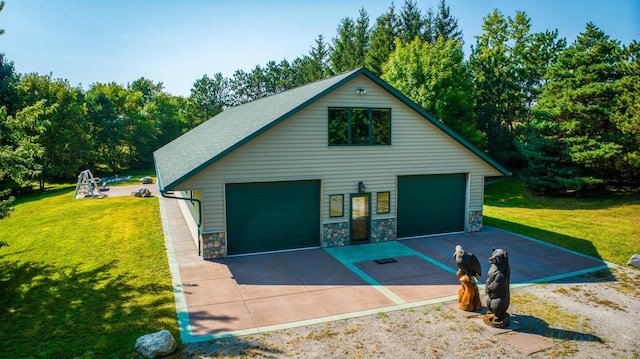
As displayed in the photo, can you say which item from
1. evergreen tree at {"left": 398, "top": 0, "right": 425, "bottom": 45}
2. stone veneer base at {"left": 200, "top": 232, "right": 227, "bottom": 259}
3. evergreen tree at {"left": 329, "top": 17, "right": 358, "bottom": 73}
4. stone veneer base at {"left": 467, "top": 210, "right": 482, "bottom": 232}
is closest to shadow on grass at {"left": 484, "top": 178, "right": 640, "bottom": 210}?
stone veneer base at {"left": 467, "top": 210, "right": 482, "bottom": 232}

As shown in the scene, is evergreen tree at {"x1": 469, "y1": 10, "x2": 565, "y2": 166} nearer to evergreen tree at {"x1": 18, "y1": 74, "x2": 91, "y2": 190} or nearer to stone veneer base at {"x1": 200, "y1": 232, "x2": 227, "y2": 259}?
stone veneer base at {"x1": 200, "y1": 232, "x2": 227, "y2": 259}

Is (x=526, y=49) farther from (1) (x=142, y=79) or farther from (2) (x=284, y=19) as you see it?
(1) (x=142, y=79)

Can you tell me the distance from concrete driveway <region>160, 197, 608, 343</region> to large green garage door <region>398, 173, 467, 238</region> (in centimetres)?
56

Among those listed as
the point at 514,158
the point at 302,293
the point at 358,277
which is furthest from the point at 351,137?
the point at 514,158

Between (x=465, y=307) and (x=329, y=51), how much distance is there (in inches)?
2019

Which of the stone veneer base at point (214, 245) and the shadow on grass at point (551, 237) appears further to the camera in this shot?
the shadow on grass at point (551, 237)

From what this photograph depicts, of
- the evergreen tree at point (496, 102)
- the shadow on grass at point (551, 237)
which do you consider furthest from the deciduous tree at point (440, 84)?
the shadow on grass at point (551, 237)

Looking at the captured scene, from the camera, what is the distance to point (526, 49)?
120ft

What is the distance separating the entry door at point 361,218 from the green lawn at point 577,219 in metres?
6.37

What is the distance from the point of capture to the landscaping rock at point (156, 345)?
21.3ft

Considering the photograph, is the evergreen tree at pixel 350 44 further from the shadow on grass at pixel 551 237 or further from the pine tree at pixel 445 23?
the shadow on grass at pixel 551 237

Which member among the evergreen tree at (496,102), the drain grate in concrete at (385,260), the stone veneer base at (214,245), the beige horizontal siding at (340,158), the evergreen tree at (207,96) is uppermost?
the evergreen tree at (207,96)

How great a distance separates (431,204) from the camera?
14.6m

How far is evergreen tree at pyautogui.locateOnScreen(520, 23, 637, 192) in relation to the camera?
21609mm
